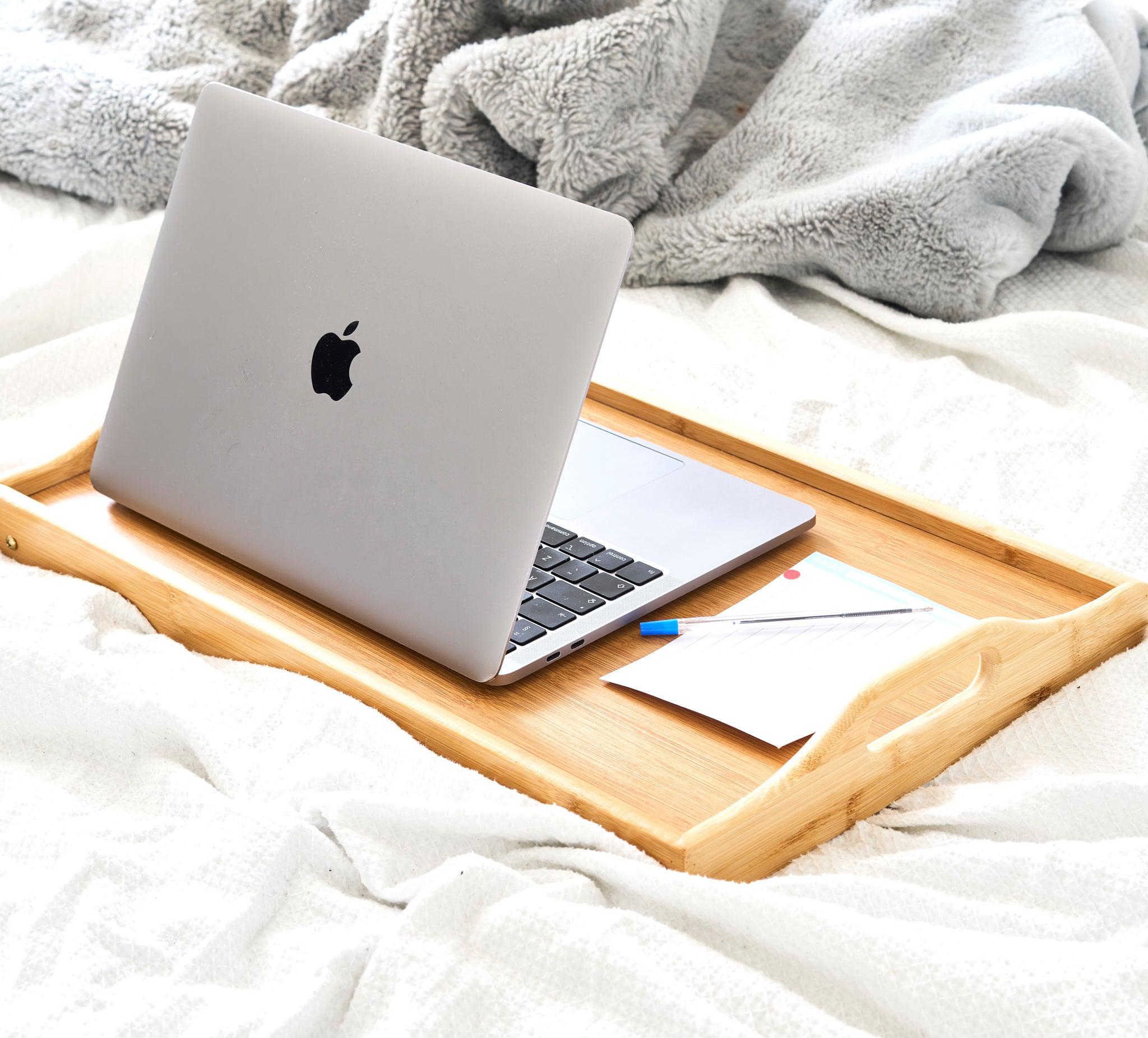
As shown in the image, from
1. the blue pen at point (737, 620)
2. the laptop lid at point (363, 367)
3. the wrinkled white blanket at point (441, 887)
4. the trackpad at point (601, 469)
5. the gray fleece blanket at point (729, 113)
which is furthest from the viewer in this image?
Result: the gray fleece blanket at point (729, 113)

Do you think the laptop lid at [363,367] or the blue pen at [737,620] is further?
the blue pen at [737,620]

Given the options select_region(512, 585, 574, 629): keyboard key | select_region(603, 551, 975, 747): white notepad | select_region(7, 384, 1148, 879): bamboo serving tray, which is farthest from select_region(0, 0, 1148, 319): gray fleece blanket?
select_region(512, 585, 574, 629): keyboard key

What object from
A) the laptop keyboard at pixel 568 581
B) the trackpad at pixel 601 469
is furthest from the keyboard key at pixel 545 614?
the trackpad at pixel 601 469

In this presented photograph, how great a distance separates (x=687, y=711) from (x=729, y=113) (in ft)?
3.55

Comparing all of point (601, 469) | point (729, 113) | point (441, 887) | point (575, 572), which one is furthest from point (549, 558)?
point (729, 113)

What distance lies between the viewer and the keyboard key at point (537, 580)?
2.49ft

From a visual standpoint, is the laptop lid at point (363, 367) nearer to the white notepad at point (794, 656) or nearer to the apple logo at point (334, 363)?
the apple logo at point (334, 363)

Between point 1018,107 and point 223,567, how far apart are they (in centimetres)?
102

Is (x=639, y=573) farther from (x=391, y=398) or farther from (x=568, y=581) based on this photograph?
(x=391, y=398)

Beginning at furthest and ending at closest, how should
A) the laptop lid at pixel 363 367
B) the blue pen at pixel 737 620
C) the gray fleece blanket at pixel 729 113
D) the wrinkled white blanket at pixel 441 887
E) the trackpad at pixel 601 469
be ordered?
the gray fleece blanket at pixel 729 113, the trackpad at pixel 601 469, the blue pen at pixel 737 620, the laptop lid at pixel 363 367, the wrinkled white blanket at pixel 441 887

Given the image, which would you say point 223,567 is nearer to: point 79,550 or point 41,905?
point 79,550

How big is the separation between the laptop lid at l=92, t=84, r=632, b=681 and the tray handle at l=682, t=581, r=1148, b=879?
6.2 inches

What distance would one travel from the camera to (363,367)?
708mm

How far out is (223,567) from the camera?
0.80 meters
